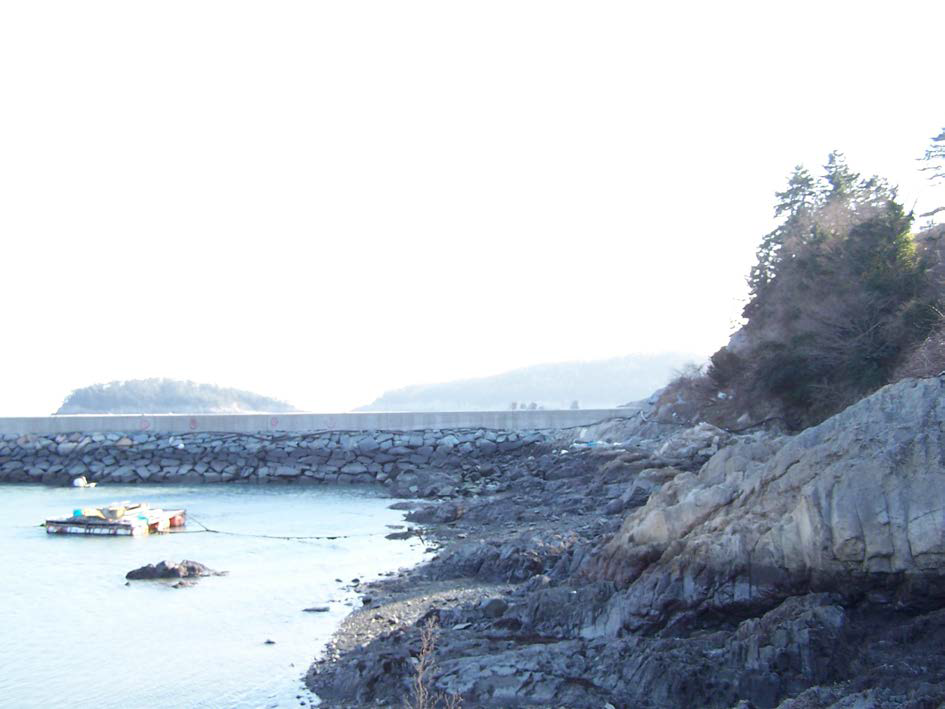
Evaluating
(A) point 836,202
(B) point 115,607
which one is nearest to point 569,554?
(B) point 115,607

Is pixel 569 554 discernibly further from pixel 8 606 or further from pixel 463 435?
pixel 463 435

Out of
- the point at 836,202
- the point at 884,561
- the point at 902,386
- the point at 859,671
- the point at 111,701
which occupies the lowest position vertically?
the point at 111,701

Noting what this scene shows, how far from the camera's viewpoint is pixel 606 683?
33.8ft

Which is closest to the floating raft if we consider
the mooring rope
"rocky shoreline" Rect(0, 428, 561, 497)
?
the mooring rope

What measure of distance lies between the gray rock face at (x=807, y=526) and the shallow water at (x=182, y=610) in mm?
4925

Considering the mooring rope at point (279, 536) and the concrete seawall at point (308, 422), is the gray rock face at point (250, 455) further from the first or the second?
the mooring rope at point (279, 536)

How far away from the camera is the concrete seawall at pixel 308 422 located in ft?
161

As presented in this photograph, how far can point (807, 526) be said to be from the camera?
11.1 meters

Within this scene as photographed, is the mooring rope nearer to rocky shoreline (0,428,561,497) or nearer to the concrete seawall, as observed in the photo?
rocky shoreline (0,428,561,497)

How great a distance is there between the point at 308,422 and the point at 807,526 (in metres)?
41.1

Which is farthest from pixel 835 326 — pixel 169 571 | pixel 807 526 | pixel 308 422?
pixel 308 422

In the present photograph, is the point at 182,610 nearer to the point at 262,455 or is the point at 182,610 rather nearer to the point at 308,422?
the point at 262,455

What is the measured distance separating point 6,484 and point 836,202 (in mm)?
39691

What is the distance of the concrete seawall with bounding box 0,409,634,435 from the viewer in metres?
49.1
